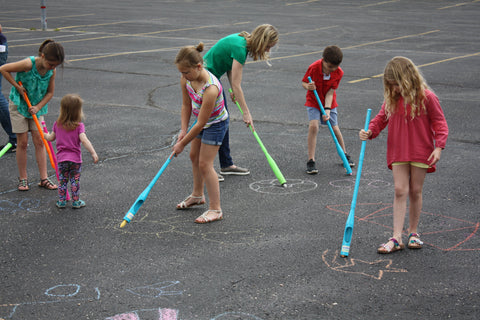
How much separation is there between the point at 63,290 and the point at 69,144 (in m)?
1.90

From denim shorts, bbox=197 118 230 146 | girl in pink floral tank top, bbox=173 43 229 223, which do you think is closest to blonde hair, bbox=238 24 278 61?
girl in pink floral tank top, bbox=173 43 229 223

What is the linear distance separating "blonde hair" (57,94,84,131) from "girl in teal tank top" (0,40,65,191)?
0.52 meters

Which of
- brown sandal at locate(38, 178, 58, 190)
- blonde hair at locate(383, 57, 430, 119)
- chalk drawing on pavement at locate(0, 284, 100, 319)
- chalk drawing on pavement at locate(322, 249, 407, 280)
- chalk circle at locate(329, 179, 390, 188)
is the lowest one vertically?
chalk drawing on pavement at locate(322, 249, 407, 280)

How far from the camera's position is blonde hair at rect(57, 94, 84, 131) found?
5539 millimetres

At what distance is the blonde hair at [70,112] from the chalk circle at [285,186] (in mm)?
1941

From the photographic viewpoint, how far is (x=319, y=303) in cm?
390

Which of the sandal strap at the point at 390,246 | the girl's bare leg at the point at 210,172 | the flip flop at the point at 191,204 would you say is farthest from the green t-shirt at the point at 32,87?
the sandal strap at the point at 390,246

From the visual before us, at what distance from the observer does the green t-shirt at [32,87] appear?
599 cm

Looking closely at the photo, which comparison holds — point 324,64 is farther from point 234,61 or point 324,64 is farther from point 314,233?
point 314,233

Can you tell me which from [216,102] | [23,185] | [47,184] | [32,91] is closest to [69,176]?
[47,184]

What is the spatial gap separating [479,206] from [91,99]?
727cm

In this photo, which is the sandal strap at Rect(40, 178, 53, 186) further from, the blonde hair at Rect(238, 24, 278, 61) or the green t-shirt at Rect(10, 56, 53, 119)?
the blonde hair at Rect(238, 24, 278, 61)

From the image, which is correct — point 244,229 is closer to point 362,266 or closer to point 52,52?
point 362,266

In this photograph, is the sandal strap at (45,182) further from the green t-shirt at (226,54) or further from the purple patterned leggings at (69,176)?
the green t-shirt at (226,54)
